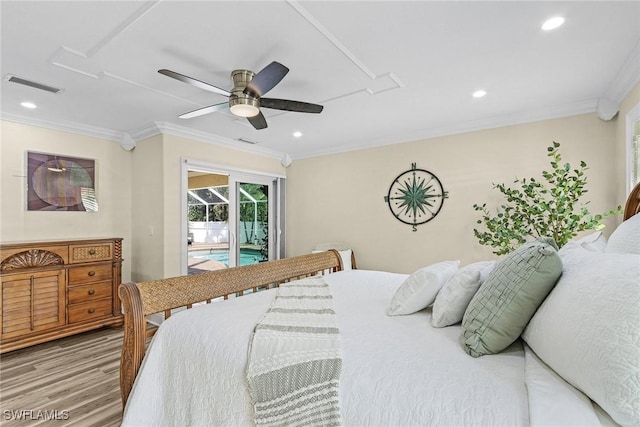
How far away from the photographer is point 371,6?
1.65 metres

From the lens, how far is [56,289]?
3.16m

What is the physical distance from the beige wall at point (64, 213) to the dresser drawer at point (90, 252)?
18.4 inches

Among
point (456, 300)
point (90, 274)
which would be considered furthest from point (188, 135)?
point (456, 300)

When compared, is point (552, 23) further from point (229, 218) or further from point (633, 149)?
point (229, 218)

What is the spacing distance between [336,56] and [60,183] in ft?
11.6

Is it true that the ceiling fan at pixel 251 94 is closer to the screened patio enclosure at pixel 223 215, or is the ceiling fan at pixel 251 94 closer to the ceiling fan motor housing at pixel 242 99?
the ceiling fan motor housing at pixel 242 99

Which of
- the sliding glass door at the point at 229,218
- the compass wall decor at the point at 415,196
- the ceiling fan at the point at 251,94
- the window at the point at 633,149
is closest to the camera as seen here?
the ceiling fan at the point at 251,94

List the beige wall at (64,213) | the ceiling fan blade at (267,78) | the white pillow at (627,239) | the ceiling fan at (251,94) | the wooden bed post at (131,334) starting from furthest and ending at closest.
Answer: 1. the beige wall at (64,213)
2. the ceiling fan at (251,94)
3. the ceiling fan blade at (267,78)
4. the wooden bed post at (131,334)
5. the white pillow at (627,239)

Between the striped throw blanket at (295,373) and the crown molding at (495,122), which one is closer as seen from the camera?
the striped throw blanket at (295,373)

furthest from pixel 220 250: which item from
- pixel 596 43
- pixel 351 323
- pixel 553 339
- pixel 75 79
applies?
pixel 596 43

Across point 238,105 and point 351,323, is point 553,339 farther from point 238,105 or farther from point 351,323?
point 238,105

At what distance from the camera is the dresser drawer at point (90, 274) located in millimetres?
3275
